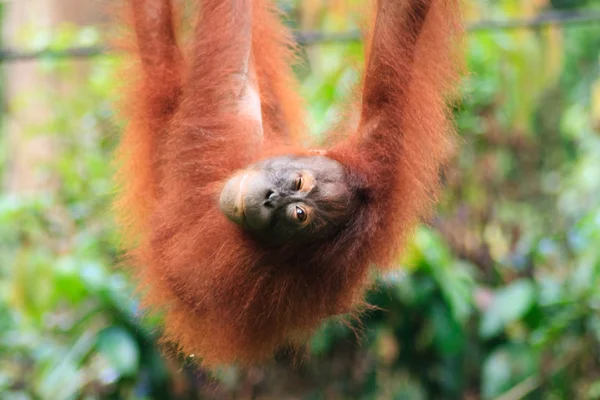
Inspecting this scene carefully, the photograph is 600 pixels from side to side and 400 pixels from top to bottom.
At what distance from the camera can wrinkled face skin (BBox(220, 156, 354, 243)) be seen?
5.65ft

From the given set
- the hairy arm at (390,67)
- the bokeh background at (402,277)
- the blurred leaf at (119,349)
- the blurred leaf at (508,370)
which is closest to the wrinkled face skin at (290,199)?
the hairy arm at (390,67)

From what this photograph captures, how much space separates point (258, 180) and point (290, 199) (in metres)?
0.09

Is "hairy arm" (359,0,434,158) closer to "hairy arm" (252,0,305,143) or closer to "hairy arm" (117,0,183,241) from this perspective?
"hairy arm" (252,0,305,143)

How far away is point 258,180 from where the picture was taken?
1.73 metres

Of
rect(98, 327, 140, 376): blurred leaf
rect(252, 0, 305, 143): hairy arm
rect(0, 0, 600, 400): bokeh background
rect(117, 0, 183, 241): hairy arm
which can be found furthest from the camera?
rect(0, 0, 600, 400): bokeh background

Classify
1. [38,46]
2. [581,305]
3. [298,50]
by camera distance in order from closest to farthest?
[298,50] → [581,305] → [38,46]

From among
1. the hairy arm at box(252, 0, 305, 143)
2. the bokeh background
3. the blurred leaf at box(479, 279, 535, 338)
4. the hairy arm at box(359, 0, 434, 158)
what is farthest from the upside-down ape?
the blurred leaf at box(479, 279, 535, 338)

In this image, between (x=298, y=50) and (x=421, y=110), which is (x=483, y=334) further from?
(x=421, y=110)

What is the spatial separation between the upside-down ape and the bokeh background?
2.60 ft

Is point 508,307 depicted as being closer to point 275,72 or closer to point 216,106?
point 275,72

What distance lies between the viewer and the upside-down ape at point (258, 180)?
174 cm

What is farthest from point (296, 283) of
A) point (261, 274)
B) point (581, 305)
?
point (581, 305)

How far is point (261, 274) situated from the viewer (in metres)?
1.87

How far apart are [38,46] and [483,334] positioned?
2.81m
